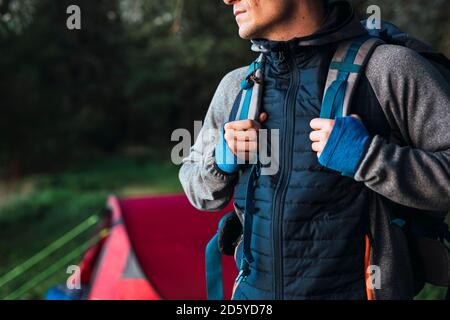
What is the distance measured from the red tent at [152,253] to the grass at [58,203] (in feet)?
5.28

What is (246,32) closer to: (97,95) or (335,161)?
(335,161)

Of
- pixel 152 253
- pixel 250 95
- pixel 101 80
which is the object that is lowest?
pixel 101 80

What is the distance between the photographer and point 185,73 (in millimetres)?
21125

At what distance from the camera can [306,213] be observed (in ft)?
4.80

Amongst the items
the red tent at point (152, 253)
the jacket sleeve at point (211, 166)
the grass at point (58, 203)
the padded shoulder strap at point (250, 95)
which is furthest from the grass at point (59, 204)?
the padded shoulder strap at point (250, 95)

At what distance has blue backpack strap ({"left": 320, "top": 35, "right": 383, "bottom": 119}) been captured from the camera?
1432mm

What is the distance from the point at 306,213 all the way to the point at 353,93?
30 cm

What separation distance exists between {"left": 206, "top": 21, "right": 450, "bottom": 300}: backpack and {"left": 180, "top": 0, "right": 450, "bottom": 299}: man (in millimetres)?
25

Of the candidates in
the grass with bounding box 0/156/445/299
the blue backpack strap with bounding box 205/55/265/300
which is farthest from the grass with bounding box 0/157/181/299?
the blue backpack strap with bounding box 205/55/265/300

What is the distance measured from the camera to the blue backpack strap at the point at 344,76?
4.70 ft

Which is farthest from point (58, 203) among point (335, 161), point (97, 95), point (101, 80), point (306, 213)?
point (335, 161)

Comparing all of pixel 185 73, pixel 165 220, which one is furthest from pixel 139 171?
pixel 165 220

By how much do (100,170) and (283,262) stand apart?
18.0m
